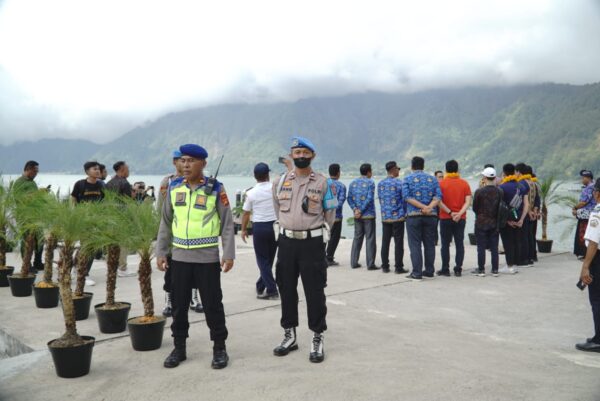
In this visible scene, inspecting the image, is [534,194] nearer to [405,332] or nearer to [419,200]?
[419,200]

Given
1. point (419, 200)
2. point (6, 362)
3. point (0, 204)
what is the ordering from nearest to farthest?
point (6, 362) < point (0, 204) < point (419, 200)

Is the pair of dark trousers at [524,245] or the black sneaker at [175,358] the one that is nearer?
the black sneaker at [175,358]

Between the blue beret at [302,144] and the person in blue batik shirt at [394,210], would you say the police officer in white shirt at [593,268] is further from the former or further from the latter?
the person in blue batik shirt at [394,210]

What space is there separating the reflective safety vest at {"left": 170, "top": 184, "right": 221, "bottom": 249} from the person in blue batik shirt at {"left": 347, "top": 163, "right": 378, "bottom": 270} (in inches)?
208

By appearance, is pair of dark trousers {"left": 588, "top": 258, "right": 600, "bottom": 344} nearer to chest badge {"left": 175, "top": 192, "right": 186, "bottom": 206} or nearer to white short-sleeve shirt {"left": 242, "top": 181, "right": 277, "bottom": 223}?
white short-sleeve shirt {"left": 242, "top": 181, "right": 277, "bottom": 223}

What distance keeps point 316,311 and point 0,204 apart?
5.91 metres

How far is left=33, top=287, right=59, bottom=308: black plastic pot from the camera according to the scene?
6352mm

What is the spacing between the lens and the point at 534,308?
630 centimetres

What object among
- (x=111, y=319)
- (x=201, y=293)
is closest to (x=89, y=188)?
(x=111, y=319)

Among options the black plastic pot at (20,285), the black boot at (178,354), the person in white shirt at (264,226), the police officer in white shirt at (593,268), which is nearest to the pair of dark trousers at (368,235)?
the person in white shirt at (264,226)

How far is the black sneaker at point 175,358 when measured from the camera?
4199 millimetres

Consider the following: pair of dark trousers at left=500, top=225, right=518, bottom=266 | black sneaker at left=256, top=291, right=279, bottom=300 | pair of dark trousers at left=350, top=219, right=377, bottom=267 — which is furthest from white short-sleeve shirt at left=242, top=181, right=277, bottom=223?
pair of dark trousers at left=500, top=225, right=518, bottom=266

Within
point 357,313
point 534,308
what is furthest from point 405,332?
point 534,308

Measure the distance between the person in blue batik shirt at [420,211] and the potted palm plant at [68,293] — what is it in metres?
5.29
